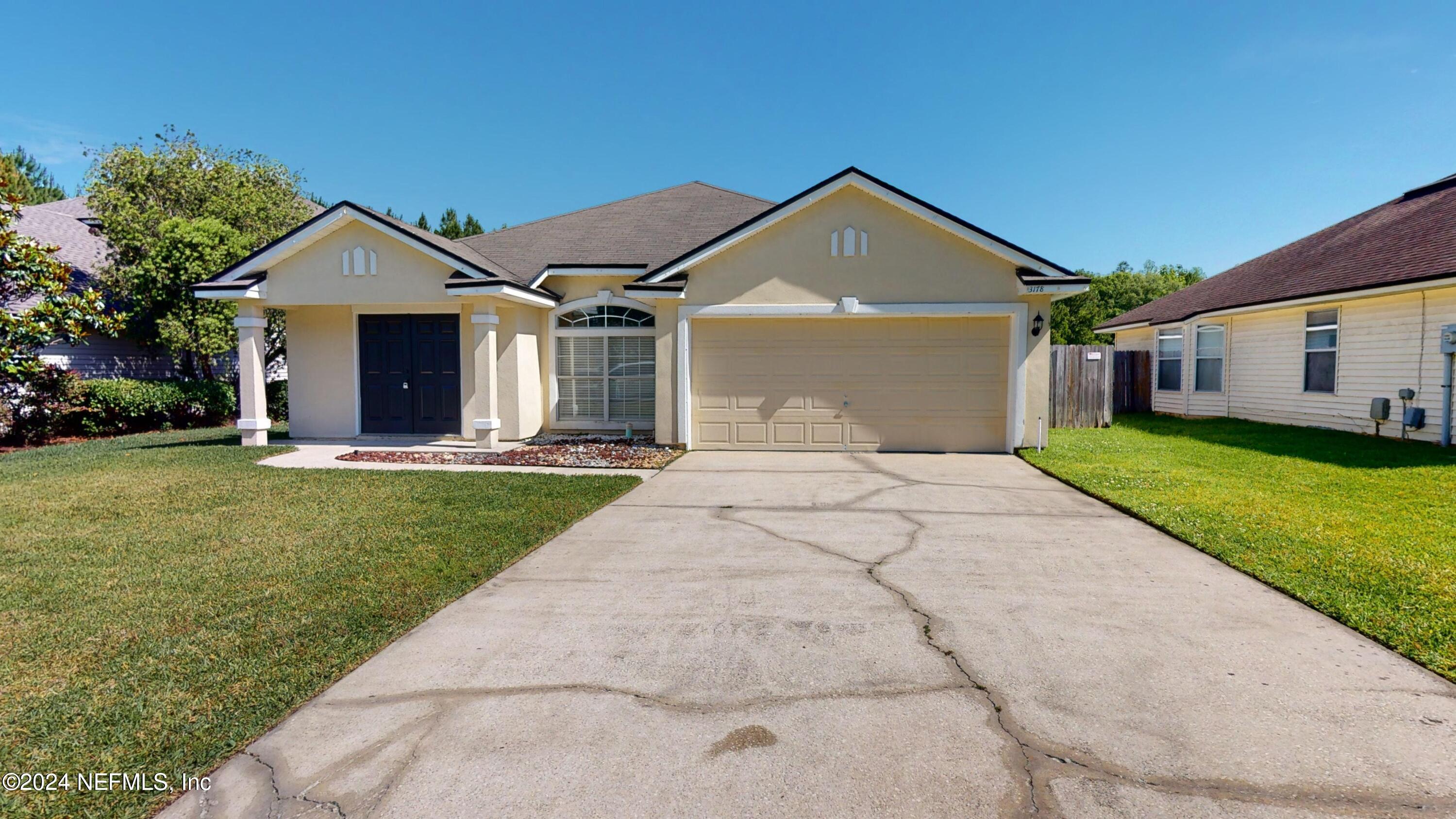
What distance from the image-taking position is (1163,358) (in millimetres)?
19188

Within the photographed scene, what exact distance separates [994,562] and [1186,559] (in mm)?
1588

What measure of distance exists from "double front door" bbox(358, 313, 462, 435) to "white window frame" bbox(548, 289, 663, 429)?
5.63 ft

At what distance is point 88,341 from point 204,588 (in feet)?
52.5

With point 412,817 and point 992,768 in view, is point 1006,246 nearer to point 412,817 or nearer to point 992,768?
point 992,768

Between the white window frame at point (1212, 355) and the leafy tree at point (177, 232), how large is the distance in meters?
23.3

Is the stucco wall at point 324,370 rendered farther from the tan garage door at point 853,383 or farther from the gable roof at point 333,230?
the tan garage door at point 853,383

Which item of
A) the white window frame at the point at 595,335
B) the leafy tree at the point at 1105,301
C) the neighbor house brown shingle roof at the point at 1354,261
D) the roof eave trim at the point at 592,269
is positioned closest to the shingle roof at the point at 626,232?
the roof eave trim at the point at 592,269

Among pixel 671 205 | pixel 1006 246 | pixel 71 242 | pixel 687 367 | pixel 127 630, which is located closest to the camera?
pixel 127 630

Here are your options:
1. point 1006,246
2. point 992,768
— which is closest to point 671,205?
point 1006,246

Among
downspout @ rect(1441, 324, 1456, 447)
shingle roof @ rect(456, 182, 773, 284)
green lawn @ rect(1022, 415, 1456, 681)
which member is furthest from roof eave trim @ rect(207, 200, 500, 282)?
downspout @ rect(1441, 324, 1456, 447)

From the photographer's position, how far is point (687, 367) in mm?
11844

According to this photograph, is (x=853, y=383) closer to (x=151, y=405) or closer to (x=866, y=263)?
(x=866, y=263)

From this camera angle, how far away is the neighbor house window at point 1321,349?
13711 mm

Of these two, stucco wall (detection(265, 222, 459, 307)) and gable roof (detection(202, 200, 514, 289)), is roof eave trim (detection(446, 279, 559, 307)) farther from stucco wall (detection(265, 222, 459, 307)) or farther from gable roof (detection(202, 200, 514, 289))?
stucco wall (detection(265, 222, 459, 307))
